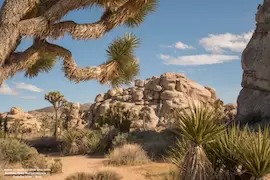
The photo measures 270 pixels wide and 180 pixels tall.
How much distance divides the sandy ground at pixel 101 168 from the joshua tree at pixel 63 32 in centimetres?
318

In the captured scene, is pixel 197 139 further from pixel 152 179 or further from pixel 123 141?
pixel 123 141

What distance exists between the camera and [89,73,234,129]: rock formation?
126 feet

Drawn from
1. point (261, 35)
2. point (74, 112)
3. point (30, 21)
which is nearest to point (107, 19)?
point (30, 21)

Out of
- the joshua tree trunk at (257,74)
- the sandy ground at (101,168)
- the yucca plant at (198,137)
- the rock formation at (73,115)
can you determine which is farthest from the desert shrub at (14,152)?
the rock formation at (73,115)

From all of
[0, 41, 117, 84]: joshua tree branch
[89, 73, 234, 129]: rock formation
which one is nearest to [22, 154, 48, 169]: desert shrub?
[0, 41, 117, 84]: joshua tree branch

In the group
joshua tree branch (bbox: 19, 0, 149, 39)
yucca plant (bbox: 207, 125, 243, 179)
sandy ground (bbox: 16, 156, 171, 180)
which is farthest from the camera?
sandy ground (bbox: 16, 156, 171, 180)

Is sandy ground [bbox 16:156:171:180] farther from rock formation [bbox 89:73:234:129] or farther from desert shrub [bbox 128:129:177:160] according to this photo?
rock formation [bbox 89:73:234:129]

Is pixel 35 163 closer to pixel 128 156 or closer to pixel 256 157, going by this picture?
pixel 128 156

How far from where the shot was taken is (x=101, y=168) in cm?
1325

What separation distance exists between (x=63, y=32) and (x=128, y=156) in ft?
23.3

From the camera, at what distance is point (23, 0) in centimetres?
805

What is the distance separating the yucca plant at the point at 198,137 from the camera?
710cm

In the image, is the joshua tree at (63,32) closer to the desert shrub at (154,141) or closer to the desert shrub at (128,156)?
the desert shrub at (128,156)

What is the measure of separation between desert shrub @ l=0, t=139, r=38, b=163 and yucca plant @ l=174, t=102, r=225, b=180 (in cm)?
853
